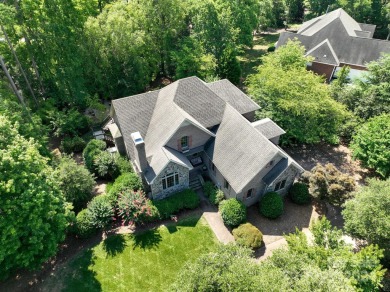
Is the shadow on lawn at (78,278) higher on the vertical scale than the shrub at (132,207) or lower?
lower

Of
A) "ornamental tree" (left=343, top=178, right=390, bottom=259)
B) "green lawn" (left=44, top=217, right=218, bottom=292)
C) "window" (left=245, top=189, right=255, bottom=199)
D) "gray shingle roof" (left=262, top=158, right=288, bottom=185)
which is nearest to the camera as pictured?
"ornamental tree" (left=343, top=178, right=390, bottom=259)

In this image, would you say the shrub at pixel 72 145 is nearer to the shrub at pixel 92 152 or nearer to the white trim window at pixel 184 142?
the shrub at pixel 92 152

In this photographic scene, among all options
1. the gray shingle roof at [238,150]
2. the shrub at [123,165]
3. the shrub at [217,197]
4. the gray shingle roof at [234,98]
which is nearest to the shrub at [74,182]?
the shrub at [123,165]

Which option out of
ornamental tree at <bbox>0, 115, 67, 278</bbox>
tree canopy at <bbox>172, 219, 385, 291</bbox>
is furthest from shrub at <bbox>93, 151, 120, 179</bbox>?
tree canopy at <bbox>172, 219, 385, 291</bbox>

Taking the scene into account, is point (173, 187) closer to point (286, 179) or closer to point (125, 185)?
point (125, 185)

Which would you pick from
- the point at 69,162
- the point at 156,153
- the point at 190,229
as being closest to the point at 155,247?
the point at 190,229

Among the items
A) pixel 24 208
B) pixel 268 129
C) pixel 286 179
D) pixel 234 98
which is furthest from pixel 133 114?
pixel 286 179

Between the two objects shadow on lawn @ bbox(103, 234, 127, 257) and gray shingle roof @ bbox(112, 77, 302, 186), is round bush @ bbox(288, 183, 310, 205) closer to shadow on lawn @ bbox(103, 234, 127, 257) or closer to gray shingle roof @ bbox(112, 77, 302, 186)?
gray shingle roof @ bbox(112, 77, 302, 186)
